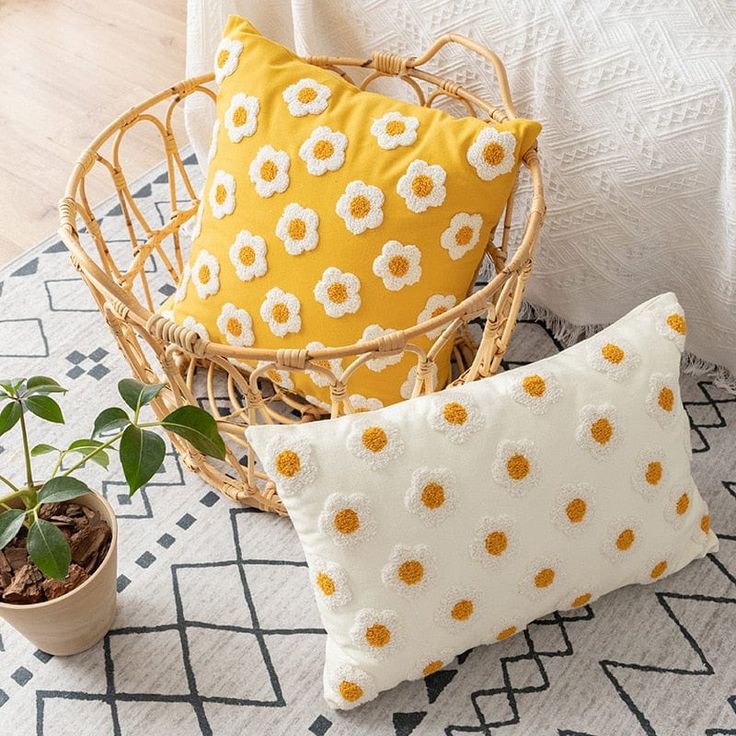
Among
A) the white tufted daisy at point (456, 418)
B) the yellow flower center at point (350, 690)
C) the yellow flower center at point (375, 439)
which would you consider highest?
the white tufted daisy at point (456, 418)

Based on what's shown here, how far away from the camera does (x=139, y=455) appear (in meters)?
0.94

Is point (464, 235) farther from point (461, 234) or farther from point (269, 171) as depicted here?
point (269, 171)

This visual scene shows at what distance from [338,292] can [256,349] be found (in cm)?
19

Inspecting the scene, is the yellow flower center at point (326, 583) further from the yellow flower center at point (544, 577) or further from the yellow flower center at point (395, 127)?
the yellow flower center at point (395, 127)

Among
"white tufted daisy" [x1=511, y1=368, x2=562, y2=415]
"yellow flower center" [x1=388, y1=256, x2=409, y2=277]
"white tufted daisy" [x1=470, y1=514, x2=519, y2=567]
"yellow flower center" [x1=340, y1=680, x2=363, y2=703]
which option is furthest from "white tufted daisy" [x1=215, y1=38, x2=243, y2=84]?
"yellow flower center" [x1=340, y1=680, x2=363, y2=703]

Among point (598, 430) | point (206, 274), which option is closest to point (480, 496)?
point (598, 430)

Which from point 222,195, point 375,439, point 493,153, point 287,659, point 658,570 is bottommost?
point 287,659

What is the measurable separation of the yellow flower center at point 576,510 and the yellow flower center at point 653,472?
86 mm

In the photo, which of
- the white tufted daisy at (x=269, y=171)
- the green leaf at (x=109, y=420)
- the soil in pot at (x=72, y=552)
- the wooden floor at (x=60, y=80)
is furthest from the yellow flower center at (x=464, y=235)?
the wooden floor at (x=60, y=80)

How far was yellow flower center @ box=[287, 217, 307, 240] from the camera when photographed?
43.4 inches

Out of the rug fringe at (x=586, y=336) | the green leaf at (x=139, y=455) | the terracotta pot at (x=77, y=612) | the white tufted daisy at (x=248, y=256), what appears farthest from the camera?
the rug fringe at (x=586, y=336)

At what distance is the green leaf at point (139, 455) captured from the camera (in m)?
0.93

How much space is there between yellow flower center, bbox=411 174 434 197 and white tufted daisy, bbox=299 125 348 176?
93 millimetres

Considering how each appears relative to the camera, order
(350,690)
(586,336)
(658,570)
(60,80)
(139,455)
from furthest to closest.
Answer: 1. (60,80)
2. (586,336)
3. (658,570)
4. (350,690)
5. (139,455)
